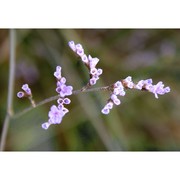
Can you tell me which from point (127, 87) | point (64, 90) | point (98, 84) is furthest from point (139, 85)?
point (98, 84)

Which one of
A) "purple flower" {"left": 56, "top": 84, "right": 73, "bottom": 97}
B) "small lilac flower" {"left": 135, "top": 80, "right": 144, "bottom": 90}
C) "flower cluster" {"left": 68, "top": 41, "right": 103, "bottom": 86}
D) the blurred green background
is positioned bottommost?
"small lilac flower" {"left": 135, "top": 80, "right": 144, "bottom": 90}

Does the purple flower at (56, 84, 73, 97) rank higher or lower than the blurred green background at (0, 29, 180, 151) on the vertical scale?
lower

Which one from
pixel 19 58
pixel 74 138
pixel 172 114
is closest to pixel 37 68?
pixel 19 58

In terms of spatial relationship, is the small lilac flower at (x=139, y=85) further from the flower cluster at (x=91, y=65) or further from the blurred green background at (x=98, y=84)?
the blurred green background at (x=98, y=84)

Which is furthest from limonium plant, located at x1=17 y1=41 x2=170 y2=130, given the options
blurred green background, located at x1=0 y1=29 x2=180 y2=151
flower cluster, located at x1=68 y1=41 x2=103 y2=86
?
blurred green background, located at x1=0 y1=29 x2=180 y2=151

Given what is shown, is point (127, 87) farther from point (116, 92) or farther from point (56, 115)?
point (56, 115)

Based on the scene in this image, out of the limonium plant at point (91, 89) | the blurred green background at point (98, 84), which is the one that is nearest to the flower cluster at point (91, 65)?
the limonium plant at point (91, 89)

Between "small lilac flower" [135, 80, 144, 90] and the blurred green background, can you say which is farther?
the blurred green background

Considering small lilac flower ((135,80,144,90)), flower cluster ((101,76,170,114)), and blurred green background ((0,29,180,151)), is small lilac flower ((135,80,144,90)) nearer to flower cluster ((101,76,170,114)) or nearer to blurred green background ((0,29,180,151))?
flower cluster ((101,76,170,114))
